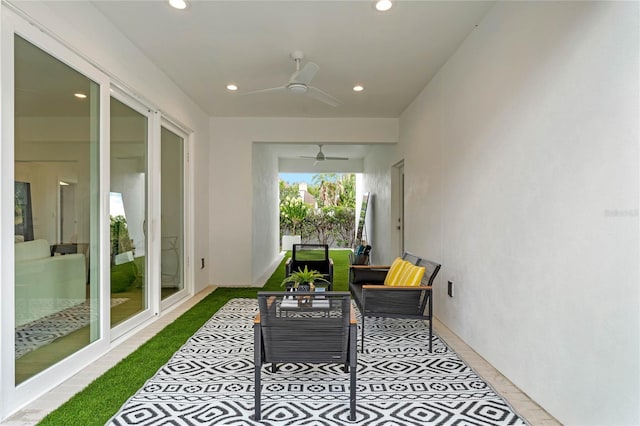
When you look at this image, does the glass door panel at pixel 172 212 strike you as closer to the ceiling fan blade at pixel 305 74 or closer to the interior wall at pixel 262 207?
the interior wall at pixel 262 207

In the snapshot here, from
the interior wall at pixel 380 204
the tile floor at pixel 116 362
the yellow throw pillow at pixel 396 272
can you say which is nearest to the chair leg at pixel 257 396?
the tile floor at pixel 116 362

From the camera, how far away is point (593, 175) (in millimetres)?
1785

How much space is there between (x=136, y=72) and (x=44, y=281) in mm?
2205

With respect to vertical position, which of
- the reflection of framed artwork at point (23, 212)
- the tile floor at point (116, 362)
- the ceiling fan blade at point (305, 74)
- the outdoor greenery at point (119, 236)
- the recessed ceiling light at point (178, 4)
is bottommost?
the tile floor at point (116, 362)

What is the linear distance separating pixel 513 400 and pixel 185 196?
15.0 feet

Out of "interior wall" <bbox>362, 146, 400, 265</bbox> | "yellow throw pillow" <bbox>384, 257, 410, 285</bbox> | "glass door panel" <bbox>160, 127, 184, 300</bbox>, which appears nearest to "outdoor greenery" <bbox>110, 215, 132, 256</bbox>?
"glass door panel" <bbox>160, 127, 184, 300</bbox>

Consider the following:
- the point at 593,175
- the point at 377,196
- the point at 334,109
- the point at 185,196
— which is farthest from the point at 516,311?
the point at 377,196

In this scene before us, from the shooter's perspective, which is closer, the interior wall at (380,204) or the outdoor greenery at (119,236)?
the outdoor greenery at (119,236)

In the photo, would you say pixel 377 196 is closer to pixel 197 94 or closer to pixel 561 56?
pixel 197 94

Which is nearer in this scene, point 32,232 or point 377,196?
point 32,232

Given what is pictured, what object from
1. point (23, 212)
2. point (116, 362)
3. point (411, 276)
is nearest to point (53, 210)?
point (23, 212)

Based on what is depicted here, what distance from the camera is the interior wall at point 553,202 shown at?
64.3 inches

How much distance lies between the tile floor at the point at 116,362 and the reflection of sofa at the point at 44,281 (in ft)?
1.71

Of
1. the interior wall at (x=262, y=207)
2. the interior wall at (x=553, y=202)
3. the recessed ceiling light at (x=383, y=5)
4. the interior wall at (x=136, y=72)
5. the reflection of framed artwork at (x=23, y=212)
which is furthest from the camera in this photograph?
the interior wall at (x=262, y=207)
